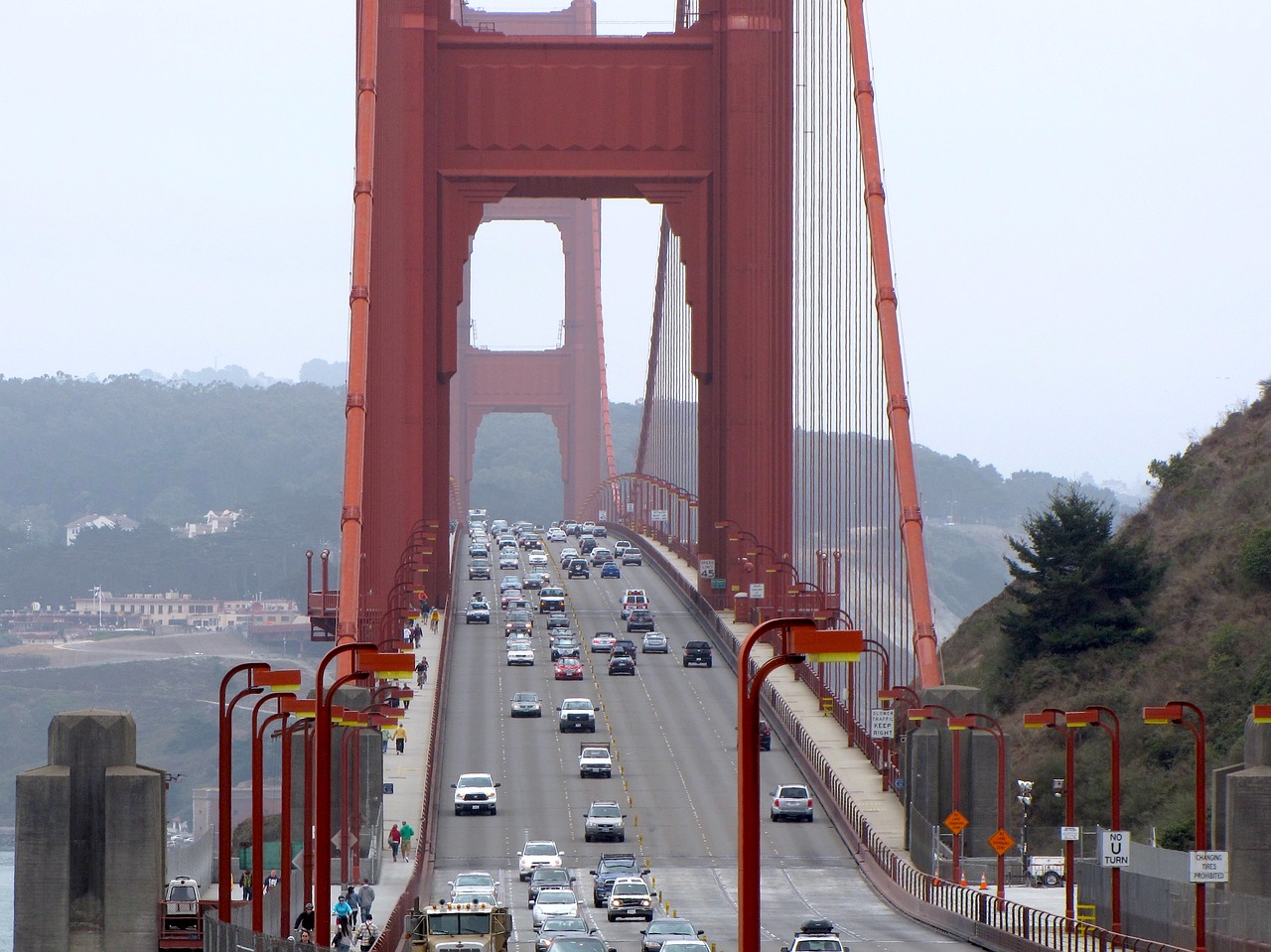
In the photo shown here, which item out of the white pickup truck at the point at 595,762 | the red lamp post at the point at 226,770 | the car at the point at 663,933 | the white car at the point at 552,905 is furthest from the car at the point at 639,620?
the red lamp post at the point at 226,770

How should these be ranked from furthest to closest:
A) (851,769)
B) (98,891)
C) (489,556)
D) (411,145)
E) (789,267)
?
(489,556) → (789,267) → (411,145) → (851,769) → (98,891)

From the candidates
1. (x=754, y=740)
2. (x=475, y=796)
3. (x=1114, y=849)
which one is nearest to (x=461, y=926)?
(x=1114, y=849)

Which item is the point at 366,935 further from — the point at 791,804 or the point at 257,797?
the point at 791,804

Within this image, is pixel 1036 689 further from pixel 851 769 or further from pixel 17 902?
pixel 17 902

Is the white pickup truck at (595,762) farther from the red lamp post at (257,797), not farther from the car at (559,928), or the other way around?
the car at (559,928)

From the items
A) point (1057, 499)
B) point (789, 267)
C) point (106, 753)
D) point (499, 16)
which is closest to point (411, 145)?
point (789, 267)
